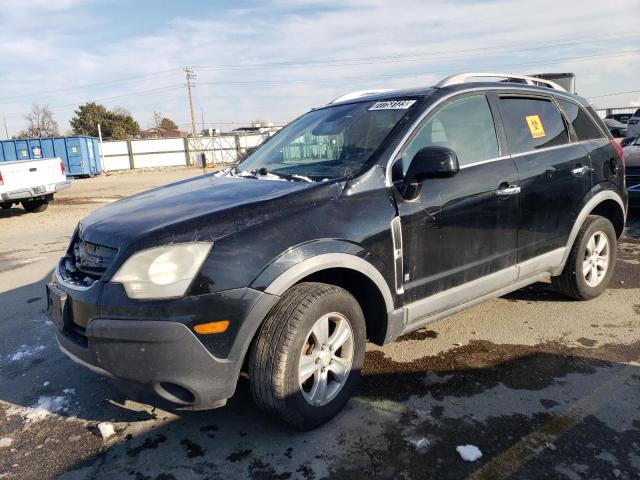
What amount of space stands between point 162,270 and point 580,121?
3815mm

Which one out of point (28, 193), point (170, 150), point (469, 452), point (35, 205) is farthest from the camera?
point (170, 150)

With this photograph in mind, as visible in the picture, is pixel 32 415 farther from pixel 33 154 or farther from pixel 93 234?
pixel 33 154

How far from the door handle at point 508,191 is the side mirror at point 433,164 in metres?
0.74

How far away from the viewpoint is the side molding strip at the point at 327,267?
2535 mm

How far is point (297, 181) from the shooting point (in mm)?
3131

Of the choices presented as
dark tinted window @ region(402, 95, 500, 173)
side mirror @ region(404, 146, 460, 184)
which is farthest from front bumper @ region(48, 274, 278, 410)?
dark tinted window @ region(402, 95, 500, 173)

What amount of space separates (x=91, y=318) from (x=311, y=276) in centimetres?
113

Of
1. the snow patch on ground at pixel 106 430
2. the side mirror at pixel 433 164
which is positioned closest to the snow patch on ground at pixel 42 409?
the snow patch on ground at pixel 106 430

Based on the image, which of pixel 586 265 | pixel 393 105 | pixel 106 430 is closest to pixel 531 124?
pixel 393 105

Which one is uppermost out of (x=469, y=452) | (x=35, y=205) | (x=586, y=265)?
(x=35, y=205)

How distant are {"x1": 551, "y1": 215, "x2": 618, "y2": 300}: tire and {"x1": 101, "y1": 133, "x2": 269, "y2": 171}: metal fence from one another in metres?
32.3

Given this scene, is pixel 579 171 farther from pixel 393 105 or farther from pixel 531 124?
pixel 393 105

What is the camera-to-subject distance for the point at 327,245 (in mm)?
2705

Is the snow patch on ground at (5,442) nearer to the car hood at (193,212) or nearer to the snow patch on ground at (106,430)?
the snow patch on ground at (106,430)
